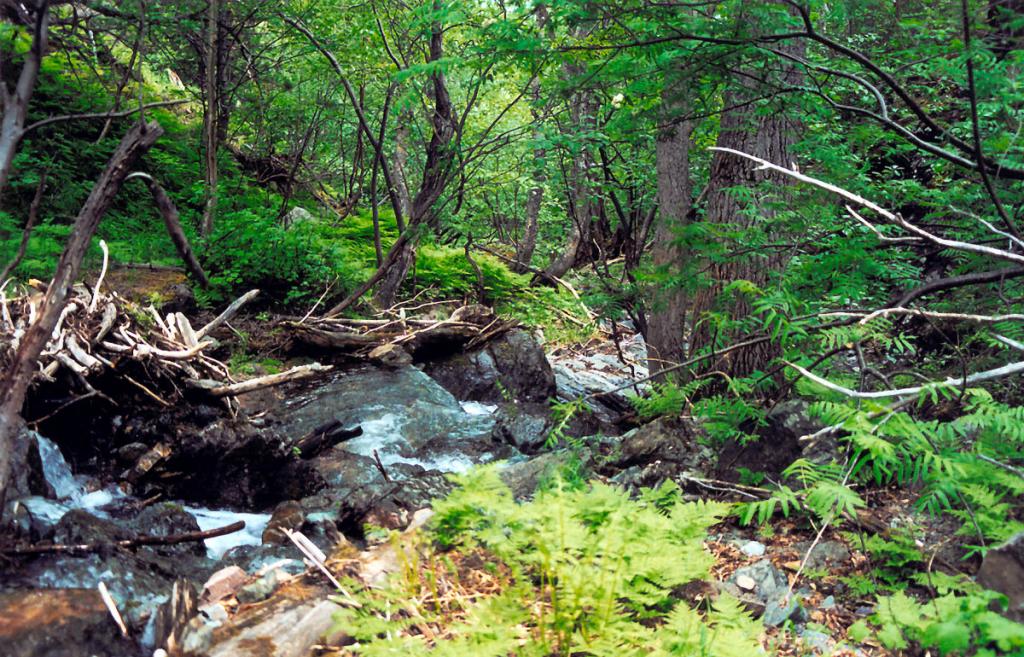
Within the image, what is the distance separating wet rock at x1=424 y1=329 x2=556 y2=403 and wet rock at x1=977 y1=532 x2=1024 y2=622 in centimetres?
812

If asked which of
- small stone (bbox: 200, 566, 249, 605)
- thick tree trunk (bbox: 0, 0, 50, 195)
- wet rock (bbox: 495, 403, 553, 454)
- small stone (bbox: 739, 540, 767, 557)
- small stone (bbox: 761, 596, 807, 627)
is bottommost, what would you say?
wet rock (bbox: 495, 403, 553, 454)

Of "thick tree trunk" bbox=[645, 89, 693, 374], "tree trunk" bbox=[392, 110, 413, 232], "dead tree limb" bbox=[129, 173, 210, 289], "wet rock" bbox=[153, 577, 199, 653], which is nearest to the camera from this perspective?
"wet rock" bbox=[153, 577, 199, 653]

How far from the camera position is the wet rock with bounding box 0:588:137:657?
3213mm

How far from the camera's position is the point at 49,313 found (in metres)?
4.02

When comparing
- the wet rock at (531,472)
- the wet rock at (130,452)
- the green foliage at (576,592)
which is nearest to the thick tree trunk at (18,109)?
the wet rock at (130,452)

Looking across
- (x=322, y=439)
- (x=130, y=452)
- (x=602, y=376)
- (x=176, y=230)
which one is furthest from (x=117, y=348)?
(x=602, y=376)

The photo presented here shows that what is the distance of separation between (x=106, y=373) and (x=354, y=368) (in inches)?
186

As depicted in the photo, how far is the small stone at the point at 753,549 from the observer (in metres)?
3.92

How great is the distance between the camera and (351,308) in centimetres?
1107

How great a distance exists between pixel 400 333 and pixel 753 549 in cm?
757

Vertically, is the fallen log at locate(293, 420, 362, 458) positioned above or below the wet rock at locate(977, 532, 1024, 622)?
below

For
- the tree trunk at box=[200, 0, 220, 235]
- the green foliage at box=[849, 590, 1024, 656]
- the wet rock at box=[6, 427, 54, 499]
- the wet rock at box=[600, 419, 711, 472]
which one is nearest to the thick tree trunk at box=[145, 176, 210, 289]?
the tree trunk at box=[200, 0, 220, 235]

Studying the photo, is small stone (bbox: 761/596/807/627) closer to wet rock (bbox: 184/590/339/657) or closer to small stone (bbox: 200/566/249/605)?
wet rock (bbox: 184/590/339/657)

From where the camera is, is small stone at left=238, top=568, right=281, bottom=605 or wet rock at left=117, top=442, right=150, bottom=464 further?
wet rock at left=117, top=442, right=150, bottom=464
